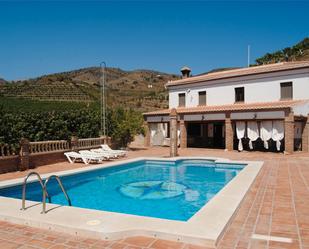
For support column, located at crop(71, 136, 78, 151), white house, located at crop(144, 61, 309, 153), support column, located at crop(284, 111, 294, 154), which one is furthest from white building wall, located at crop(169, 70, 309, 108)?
support column, located at crop(71, 136, 78, 151)

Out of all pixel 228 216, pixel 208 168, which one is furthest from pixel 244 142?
pixel 228 216

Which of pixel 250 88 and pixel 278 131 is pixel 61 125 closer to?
pixel 278 131

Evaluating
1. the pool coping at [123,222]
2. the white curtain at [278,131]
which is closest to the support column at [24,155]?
the pool coping at [123,222]

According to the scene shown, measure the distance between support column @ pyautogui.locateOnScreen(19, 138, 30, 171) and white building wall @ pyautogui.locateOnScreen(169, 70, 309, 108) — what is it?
16.8m

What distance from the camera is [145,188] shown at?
10.8 m

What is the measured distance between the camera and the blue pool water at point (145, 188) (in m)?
8.29

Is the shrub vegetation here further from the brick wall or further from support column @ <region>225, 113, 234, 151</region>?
support column @ <region>225, 113, 234, 151</region>

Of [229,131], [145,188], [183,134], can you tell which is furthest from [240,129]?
[145,188]

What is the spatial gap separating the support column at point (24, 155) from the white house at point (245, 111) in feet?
30.0

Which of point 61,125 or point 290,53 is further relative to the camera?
point 290,53

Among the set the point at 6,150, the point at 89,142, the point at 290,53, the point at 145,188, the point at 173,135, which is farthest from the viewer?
the point at 290,53

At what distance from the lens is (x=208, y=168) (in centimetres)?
1507

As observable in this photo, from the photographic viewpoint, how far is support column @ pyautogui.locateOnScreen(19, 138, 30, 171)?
1270 centimetres

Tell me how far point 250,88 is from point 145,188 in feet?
51.8
